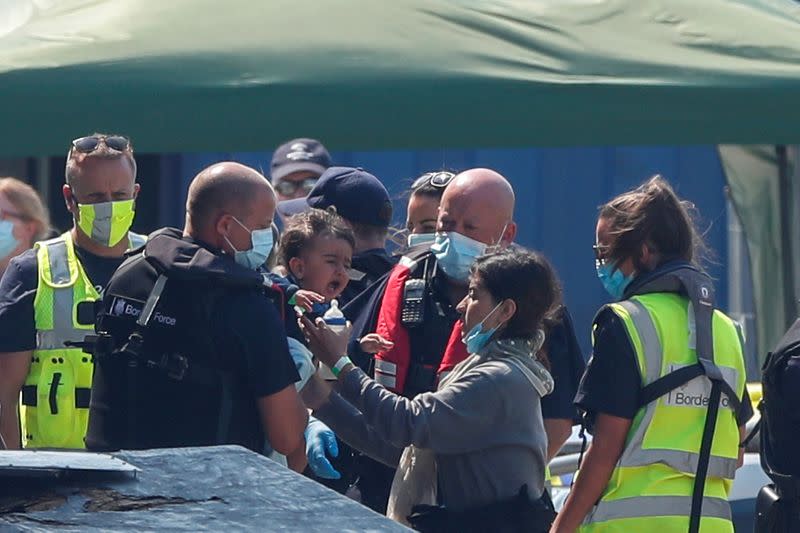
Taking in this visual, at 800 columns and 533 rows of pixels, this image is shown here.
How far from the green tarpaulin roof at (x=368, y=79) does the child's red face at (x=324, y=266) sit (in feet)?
4.75

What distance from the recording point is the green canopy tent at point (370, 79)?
596cm

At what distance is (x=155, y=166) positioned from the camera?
9.78 m

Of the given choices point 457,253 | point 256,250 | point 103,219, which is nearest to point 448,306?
point 457,253

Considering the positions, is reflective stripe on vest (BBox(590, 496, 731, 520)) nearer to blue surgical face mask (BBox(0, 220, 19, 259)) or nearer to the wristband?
the wristband

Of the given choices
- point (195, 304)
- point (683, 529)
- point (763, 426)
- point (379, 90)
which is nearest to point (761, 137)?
point (379, 90)

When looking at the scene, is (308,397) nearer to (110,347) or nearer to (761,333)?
(110,347)

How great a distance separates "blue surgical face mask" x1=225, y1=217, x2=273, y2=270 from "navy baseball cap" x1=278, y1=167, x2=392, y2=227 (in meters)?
0.94

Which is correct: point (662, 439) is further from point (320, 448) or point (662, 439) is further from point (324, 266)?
point (324, 266)

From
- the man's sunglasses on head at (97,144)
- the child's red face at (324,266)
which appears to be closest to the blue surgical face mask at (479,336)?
the child's red face at (324,266)

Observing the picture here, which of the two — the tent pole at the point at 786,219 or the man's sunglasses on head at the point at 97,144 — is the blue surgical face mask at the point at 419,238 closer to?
the man's sunglasses on head at the point at 97,144

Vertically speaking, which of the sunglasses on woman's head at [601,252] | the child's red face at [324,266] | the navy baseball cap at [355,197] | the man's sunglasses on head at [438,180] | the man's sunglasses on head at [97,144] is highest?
the man's sunglasses on head at [97,144]

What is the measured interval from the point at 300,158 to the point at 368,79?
39cm

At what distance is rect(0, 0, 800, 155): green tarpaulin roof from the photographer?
596cm

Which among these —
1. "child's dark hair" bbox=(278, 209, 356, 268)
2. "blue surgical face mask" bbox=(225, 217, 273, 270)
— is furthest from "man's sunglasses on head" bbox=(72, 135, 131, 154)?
"blue surgical face mask" bbox=(225, 217, 273, 270)
